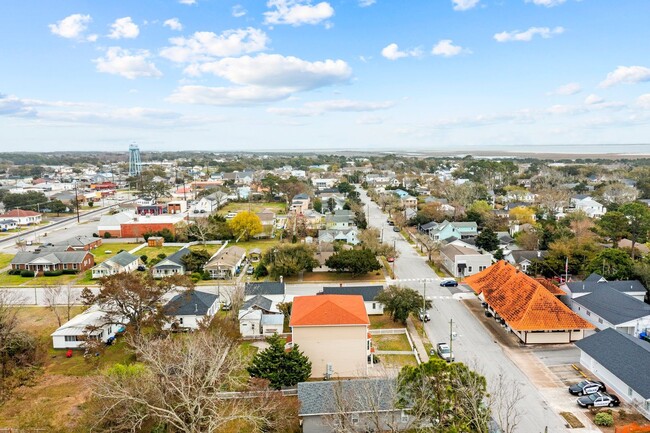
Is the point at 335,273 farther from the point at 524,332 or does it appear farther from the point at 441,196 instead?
the point at 441,196

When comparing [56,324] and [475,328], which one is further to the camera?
[56,324]

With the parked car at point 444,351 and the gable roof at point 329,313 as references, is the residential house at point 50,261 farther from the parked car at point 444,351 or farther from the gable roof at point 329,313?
the parked car at point 444,351

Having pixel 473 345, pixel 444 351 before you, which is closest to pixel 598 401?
pixel 473 345

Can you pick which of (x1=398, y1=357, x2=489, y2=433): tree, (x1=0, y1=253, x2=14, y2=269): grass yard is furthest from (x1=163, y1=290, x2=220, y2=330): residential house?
(x1=0, y1=253, x2=14, y2=269): grass yard

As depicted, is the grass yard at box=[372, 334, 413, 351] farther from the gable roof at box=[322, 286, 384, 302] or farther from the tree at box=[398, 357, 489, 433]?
the tree at box=[398, 357, 489, 433]

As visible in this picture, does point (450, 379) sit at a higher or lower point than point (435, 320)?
higher

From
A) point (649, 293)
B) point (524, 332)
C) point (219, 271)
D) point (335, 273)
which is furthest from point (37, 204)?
point (649, 293)
